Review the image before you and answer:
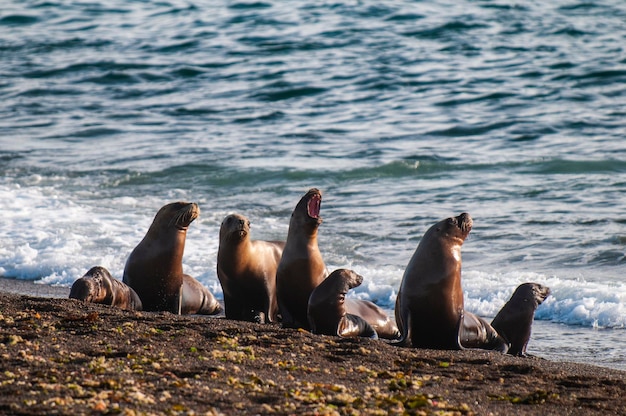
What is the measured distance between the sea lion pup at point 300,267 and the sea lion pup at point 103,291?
3.98 ft

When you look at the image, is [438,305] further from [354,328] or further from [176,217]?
[176,217]

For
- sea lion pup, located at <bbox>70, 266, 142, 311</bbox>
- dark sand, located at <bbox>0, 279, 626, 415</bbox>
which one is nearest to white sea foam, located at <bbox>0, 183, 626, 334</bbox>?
sea lion pup, located at <bbox>70, 266, 142, 311</bbox>

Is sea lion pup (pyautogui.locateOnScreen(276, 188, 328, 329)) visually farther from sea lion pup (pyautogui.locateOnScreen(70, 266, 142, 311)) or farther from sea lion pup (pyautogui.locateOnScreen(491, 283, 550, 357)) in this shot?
sea lion pup (pyautogui.locateOnScreen(491, 283, 550, 357))

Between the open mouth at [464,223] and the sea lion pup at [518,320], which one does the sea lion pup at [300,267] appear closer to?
the open mouth at [464,223]

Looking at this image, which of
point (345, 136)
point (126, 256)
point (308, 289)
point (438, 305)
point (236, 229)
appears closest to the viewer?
point (438, 305)

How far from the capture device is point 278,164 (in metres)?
16.9

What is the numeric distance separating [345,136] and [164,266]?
396 inches

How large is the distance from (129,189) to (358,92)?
823 centimetres

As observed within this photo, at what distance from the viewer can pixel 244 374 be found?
223 inches

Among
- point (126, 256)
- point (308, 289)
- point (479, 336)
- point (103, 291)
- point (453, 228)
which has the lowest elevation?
point (126, 256)

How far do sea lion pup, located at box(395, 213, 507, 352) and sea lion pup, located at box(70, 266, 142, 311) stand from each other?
2208 mm

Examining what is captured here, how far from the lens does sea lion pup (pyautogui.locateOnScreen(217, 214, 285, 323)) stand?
902 cm

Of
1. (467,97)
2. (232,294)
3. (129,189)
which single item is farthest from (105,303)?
(467,97)

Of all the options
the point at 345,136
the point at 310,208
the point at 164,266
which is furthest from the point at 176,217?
the point at 345,136
